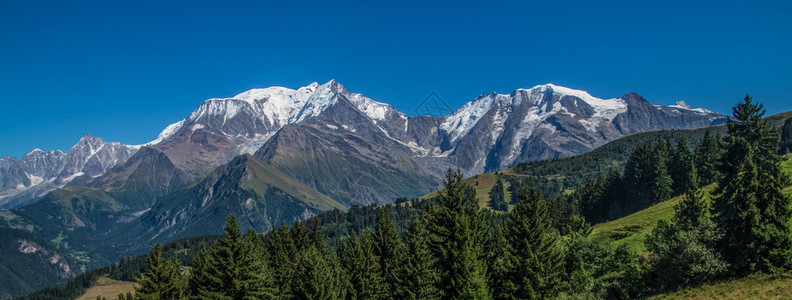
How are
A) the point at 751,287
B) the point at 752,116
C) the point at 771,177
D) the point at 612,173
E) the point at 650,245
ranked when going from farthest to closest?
the point at 612,173 < the point at 650,245 < the point at 752,116 < the point at 771,177 < the point at 751,287

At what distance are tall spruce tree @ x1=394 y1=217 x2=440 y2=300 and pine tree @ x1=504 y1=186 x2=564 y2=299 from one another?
28.6ft

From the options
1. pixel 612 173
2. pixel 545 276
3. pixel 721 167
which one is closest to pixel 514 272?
pixel 545 276

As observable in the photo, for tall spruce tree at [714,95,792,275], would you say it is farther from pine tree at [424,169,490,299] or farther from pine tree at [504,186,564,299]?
pine tree at [424,169,490,299]

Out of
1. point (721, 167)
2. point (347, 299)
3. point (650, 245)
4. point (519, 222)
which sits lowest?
point (347, 299)

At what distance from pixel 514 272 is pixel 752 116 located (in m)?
28.3

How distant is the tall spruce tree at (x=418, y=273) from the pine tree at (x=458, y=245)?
1867 millimetres

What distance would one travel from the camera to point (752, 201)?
43.4 metres

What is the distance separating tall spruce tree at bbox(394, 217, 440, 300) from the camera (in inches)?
2035

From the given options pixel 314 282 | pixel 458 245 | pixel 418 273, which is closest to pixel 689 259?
pixel 458 245

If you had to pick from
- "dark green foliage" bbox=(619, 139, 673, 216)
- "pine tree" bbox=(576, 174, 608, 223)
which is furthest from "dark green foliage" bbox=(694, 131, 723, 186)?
"pine tree" bbox=(576, 174, 608, 223)

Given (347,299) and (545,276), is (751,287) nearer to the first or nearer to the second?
(545,276)

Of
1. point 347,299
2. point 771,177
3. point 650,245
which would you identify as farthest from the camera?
point 347,299

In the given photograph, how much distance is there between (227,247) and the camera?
6016 centimetres

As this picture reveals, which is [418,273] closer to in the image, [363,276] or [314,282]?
[314,282]
